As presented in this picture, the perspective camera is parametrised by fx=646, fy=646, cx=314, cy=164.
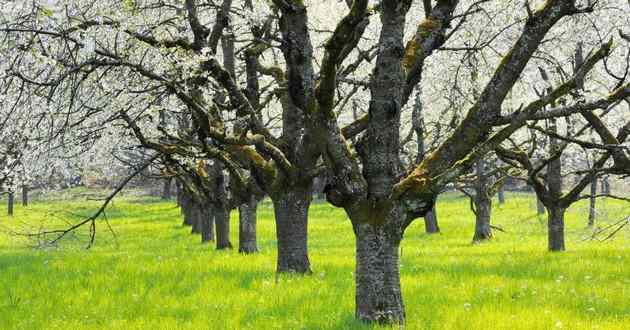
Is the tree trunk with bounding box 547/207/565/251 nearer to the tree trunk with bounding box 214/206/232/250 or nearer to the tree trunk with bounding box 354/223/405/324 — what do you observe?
the tree trunk with bounding box 214/206/232/250

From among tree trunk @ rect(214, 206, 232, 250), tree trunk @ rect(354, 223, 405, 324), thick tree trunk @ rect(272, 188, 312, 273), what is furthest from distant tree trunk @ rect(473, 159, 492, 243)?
tree trunk @ rect(354, 223, 405, 324)

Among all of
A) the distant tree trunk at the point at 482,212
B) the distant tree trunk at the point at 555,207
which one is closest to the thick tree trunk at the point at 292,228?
the distant tree trunk at the point at 555,207

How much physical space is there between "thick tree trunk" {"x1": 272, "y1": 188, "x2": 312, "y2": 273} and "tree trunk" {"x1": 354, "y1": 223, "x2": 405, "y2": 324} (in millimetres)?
5220

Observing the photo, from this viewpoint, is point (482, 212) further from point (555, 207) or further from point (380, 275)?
point (380, 275)

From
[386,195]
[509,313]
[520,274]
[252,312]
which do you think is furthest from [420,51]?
[520,274]

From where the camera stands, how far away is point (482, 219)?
25.9m

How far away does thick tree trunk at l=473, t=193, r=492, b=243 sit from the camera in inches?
1010

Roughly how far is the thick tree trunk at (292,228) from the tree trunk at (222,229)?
8.65 metres

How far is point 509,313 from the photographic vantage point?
8.73m

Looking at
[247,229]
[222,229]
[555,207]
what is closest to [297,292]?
[247,229]

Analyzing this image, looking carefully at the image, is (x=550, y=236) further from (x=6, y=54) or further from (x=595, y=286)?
(x=6, y=54)

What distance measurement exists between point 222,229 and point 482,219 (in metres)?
10.6

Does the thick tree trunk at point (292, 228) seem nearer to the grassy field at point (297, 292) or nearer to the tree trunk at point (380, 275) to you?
the grassy field at point (297, 292)

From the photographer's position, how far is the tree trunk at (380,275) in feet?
26.4
